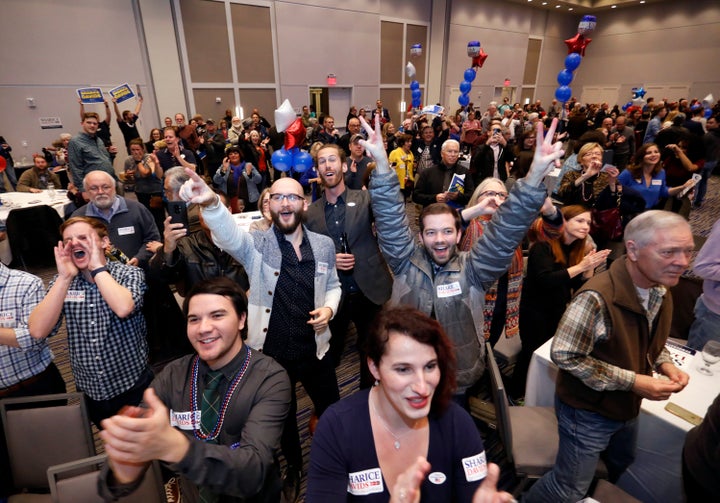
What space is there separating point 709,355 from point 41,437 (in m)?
3.54

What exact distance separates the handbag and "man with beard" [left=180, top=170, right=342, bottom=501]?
303 centimetres

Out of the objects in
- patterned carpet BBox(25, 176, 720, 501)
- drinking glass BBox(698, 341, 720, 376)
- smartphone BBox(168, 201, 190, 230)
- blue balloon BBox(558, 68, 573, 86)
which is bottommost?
patterned carpet BBox(25, 176, 720, 501)

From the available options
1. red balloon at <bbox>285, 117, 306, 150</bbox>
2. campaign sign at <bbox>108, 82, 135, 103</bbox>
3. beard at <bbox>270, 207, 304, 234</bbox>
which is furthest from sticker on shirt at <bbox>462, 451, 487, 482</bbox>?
campaign sign at <bbox>108, 82, 135, 103</bbox>

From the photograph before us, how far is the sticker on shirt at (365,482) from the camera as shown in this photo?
1273 millimetres

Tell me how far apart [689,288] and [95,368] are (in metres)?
4.00

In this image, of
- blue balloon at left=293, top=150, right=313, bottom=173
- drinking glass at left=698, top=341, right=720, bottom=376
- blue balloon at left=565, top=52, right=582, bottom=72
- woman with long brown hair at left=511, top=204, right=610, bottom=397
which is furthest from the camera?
blue balloon at left=565, top=52, right=582, bottom=72

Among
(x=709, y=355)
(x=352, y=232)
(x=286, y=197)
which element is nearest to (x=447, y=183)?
(x=352, y=232)

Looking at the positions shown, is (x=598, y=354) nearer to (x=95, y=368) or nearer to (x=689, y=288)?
(x=689, y=288)

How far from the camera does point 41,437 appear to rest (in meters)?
1.82

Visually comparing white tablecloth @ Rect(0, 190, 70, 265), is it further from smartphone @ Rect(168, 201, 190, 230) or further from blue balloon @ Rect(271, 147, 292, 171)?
smartphone @ Rect(168, 201, 190, 230)

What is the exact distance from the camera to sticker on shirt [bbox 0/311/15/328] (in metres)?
1.86

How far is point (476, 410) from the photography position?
282cm

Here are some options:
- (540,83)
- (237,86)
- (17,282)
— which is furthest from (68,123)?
(540,83)

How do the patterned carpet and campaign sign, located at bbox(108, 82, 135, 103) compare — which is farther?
campaign sign, located at bbox(108, 82, 135, 103)
